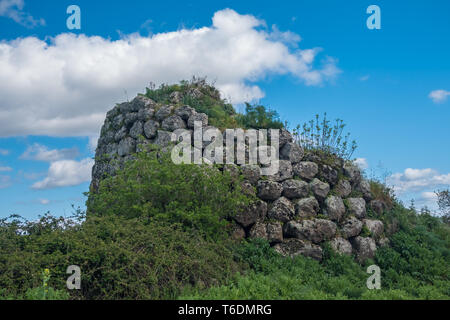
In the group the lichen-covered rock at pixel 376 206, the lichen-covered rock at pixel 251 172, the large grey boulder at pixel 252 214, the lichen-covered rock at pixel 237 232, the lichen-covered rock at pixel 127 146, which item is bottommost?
the lichen-covered rock at pixel 237 232

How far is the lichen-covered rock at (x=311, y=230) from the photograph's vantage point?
11.3 meters

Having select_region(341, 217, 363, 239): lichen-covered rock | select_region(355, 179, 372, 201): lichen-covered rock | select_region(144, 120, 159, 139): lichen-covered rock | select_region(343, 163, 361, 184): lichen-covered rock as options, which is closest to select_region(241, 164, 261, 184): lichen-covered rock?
select_region(341, 217, 363, 239): lichen-covered rock

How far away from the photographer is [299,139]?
14320mm

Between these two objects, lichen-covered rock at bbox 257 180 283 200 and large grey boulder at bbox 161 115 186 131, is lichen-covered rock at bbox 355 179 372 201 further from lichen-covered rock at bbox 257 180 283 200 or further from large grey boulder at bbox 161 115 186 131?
large grey boulder at bbox 161 115 186 131

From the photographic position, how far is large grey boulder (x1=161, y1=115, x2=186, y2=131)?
13328 millimetres

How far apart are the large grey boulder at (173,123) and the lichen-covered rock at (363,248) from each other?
6698 mm

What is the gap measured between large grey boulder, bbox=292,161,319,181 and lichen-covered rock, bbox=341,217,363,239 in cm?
179

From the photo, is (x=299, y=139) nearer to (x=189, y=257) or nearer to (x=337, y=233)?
(x=337, y=233)

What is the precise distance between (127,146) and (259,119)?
192 inches

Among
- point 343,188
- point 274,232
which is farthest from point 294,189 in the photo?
point 343,188

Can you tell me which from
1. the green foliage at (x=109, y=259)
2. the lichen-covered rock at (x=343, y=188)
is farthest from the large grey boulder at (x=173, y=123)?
the lichen-covered rock at (x=343, y=188)

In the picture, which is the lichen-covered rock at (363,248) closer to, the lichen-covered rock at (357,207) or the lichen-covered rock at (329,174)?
the lichen-covered rock at (357,207)

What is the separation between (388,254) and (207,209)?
251 inches
